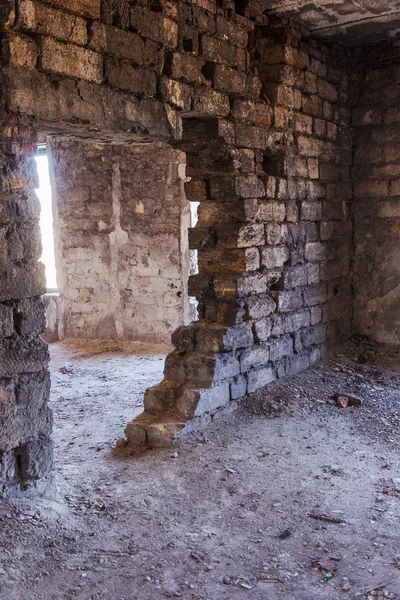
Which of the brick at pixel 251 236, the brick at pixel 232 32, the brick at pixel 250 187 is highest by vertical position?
the brick at pixel 232 32

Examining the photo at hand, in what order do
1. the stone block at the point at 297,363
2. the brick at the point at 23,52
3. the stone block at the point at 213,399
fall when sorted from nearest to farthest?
the brick at the point at 23,52 < the stone block at the point at 213,399 < the stone block at the point at 297,363

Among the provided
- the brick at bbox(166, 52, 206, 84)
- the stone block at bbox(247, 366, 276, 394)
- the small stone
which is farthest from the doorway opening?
the small stone

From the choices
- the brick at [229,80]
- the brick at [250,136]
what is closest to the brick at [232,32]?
the brick at [229,80]

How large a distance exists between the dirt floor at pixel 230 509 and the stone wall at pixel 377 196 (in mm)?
1149

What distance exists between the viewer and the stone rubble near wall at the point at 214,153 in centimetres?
356

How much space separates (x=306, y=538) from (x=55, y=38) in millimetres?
3031

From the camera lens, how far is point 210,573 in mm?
3104

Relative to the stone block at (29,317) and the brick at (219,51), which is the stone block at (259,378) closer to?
the stone block at (29,317)

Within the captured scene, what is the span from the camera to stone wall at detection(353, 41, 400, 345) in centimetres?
652

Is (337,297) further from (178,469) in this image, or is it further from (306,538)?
(306,538)

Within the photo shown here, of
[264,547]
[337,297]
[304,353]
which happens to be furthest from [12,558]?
[337,297]

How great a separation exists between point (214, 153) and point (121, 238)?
127 inches

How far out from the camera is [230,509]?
3766 mm

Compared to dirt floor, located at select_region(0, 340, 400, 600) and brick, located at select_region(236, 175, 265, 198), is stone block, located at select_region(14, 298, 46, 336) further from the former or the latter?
brick, located at select_region(236, 175, 265, 198)
